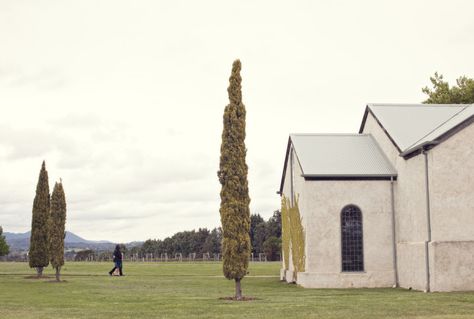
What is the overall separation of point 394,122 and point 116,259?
19910 mm

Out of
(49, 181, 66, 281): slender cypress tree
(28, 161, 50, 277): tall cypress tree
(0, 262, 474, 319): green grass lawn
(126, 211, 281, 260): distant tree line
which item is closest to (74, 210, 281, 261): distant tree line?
(126, 211, 281, 260): distant tree line

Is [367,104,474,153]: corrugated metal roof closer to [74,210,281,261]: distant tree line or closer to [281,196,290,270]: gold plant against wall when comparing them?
[281,196,290,270]: gold plant against wall

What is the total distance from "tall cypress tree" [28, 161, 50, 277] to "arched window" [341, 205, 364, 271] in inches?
821

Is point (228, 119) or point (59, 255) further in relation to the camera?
point (59, 255)

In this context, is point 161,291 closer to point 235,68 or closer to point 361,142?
point 235,68

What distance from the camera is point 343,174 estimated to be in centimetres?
3228

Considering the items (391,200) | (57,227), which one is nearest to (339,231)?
(391,200)

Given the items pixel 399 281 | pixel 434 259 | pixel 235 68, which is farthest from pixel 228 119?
pixel 399 281

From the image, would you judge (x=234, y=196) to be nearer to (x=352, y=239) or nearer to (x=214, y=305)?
(x=214, y=305)

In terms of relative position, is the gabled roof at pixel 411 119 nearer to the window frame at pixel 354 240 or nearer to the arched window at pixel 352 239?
the window frame at pixel 354 240

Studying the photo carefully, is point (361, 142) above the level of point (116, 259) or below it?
above

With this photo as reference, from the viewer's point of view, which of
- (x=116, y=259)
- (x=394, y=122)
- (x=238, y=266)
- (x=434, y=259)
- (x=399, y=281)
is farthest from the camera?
(x=116, y=259)

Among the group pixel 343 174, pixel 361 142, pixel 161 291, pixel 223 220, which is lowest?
pixel 161 291

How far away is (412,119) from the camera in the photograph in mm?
34625
